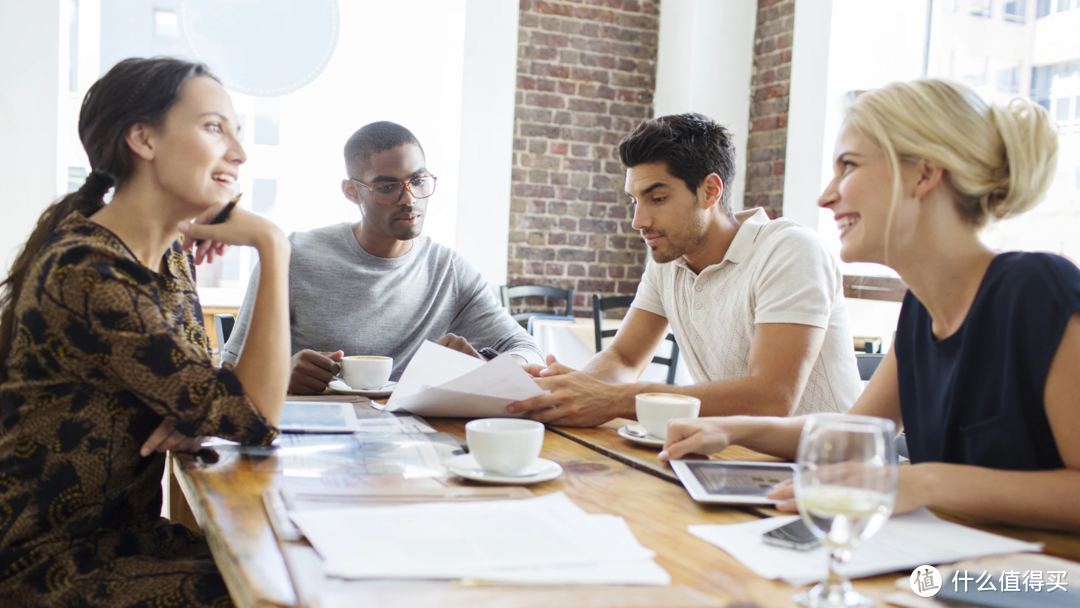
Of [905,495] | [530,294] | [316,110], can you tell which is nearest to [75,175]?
[316,110]

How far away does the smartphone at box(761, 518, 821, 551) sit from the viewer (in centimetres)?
84

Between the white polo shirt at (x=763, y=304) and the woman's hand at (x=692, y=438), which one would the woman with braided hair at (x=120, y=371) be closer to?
the woman's hand at (x=692, y=438)

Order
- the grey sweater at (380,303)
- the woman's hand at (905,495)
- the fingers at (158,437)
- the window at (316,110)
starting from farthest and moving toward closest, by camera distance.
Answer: the window at (316,110) < the grey sweater at (380,303) < the fingers at (158,437) < the woman's hand at (905,495)

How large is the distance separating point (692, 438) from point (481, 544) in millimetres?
503

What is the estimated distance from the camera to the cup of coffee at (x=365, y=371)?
69.6 inches

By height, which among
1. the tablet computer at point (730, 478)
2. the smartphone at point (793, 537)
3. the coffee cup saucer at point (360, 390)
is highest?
the smartphone at point (793, 537)

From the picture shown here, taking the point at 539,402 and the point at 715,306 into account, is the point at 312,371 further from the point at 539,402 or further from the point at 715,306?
the point at 715,306

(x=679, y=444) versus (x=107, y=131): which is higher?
(x=107, y=131)

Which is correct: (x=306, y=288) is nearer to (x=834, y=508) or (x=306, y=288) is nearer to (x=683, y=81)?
(x=834, y=508)

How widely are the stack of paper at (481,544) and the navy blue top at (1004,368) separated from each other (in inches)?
22.5

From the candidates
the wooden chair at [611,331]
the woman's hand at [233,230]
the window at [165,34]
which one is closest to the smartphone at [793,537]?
the woman's hand at [233,230]

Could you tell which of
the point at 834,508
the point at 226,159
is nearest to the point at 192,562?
the point at 226,159

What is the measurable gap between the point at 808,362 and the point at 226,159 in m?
1.18

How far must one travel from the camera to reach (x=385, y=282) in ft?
7.45
